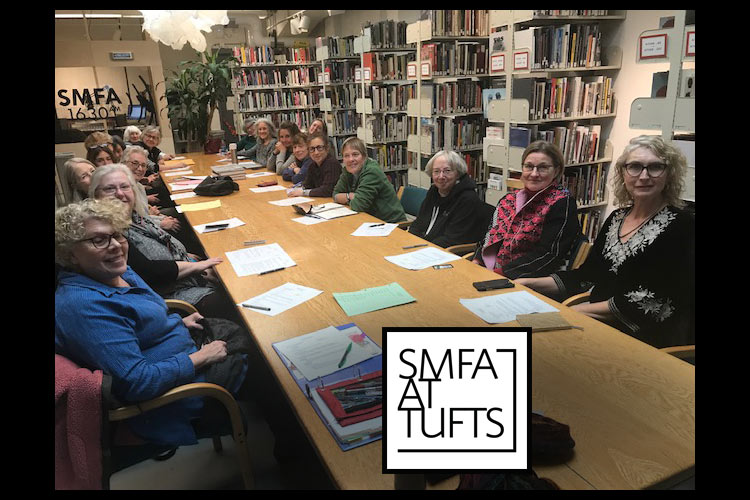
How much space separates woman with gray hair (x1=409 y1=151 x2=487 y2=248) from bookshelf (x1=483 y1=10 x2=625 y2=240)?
1.17 m

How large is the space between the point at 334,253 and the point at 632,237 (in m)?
1.34

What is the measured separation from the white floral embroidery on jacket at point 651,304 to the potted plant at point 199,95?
653cm

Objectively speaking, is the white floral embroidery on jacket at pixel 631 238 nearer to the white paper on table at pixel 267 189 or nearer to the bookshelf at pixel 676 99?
the bookshelf at pixel 676 99

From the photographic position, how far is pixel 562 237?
238cm

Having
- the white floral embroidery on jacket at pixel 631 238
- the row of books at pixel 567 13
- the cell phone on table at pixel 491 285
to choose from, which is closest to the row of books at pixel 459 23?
the row of books at pixel 567 13

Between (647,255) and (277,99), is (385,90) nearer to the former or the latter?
(277,99)

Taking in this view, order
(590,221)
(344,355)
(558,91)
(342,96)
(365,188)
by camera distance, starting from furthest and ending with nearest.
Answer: (342,96)
(590,221)
(558,91)
(365,188)
(344,355)

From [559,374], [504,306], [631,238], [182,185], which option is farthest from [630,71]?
[182,185]

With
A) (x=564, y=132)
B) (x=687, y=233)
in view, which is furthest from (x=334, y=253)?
(x=564, y=132)

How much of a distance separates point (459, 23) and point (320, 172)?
6.54ft

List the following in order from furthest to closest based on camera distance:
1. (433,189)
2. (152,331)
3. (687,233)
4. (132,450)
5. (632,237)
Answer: (433,189)
(632,237)
(687,233)
(152,331)
(132,450)

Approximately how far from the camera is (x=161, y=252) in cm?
245

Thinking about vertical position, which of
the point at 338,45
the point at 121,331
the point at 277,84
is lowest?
the point at 121,331

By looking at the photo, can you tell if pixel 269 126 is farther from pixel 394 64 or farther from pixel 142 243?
pixel 142 243
